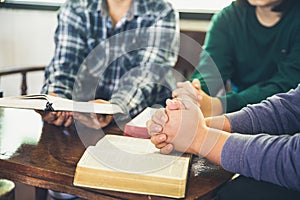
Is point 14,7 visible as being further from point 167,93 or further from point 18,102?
point 18,102

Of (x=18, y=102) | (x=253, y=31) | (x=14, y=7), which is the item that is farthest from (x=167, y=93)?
(x=14, y=7)

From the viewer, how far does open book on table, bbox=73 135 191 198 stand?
26.2 inches

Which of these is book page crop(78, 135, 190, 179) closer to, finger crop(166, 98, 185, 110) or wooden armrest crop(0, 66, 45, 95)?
finger crop(166, 98, 185, 110)

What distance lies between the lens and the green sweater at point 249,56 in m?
1.31

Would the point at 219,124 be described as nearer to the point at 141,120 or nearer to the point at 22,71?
the point at 141,120

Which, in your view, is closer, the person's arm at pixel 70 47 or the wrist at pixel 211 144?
the wrist at pixel 211 144

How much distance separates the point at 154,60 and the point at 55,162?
663mm

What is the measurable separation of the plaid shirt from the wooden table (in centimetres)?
40

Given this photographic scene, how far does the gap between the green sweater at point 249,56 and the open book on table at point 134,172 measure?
56 cm

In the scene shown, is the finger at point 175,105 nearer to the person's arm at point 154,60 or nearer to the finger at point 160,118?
the finger at point 160,118

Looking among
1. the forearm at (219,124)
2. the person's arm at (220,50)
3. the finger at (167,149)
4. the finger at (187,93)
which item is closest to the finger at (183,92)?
the finger at (187,93)

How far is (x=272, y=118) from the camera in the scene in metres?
0.90

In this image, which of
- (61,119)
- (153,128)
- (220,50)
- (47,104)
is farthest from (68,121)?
(220,50)

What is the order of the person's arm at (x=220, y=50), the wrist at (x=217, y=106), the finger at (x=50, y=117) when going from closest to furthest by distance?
the finger at (x=50, y=117) < the wrist at (x=217, y=106) < the person's arm at (x=220, y=50)
